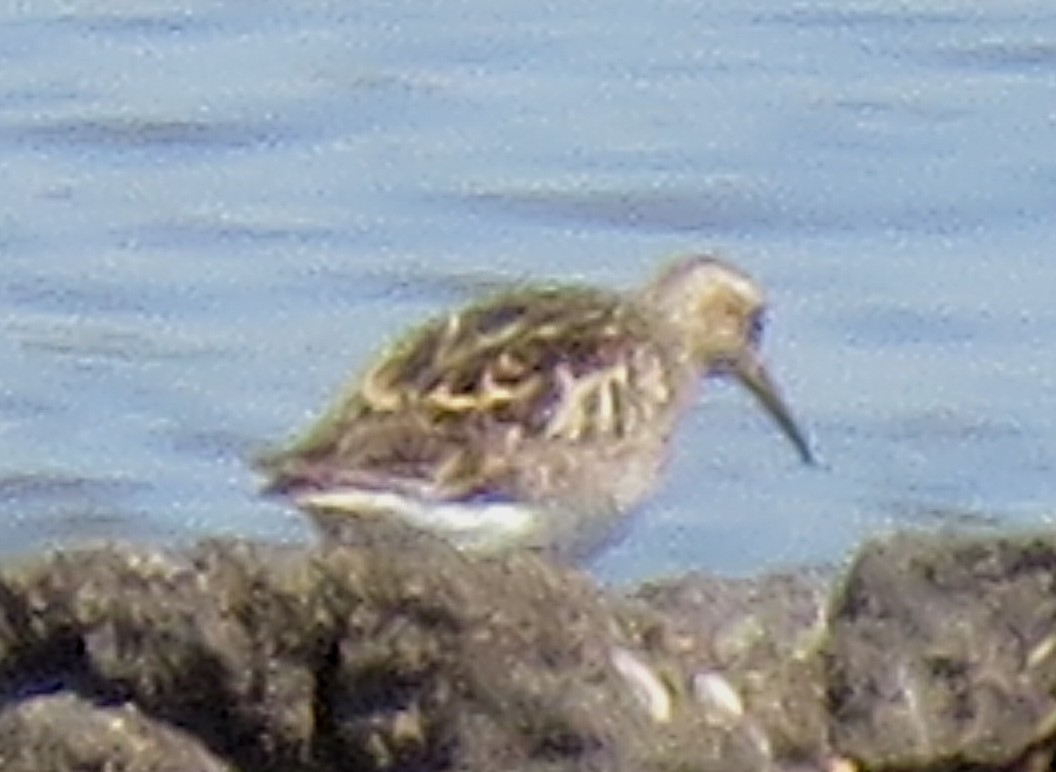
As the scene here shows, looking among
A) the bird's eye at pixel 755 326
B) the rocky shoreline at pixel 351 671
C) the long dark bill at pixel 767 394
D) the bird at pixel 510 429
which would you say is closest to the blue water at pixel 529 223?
the long dark bill at pixel 767 394

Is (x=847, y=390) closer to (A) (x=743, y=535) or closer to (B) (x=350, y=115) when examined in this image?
(A) (x=743, y=535)

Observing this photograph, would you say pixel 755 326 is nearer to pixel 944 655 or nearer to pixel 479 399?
pixel 479 399

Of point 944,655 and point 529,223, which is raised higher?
point 944,655

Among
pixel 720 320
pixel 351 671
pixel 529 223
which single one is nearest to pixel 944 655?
pixel 351 671

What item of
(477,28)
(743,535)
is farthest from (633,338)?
(477,28)

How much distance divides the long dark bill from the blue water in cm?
12

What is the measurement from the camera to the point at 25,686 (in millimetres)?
4637

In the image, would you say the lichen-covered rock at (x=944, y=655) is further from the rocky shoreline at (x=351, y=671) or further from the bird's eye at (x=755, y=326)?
the bird's eye at (x=755, y=326)

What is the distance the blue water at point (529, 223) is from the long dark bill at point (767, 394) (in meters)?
0.12

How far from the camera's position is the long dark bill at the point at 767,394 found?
9078 mm

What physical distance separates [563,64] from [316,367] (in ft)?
8.14

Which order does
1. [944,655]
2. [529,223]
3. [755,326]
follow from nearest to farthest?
[944,655]
[755,326]
[529,223]

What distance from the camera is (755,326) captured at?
900 centimetres

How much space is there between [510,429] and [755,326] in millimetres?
1372
